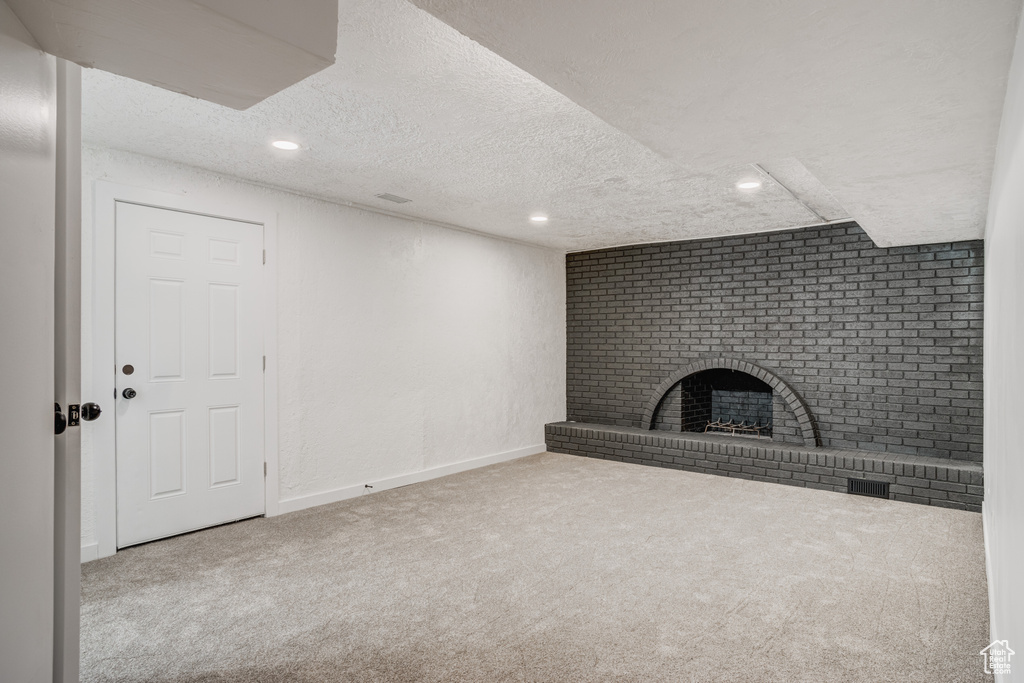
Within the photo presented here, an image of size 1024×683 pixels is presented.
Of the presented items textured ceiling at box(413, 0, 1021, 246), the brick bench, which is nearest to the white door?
textured ceiling at box(413, 0, 1021, 246)

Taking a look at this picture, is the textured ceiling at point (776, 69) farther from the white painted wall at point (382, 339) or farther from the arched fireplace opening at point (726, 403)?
the arched fireplace opening at point (726, 403)

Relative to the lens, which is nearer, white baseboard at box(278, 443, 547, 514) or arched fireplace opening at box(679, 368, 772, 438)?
white baseboard at box(278, 443, 547, 514)

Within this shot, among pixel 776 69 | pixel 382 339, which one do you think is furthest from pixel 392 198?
pixel 776 69

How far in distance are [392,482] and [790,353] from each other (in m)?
3.69

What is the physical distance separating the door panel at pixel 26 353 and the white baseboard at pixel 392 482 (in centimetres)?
288

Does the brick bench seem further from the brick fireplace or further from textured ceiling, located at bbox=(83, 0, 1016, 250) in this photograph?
textured ceiling, located at bbox=(83, 0, 1016, 250)

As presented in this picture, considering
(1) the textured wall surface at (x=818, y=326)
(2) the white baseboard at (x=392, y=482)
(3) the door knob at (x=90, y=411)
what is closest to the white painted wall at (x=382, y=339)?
(2) the white baseboard at (x=392, y=482)

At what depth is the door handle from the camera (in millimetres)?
1310

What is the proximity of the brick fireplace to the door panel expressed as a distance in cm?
492

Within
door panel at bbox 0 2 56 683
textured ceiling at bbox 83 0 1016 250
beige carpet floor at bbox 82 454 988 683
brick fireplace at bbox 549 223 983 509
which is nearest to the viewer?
door panel at bbox 0 2 56 683

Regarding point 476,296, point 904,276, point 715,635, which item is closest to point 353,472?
point 476,296

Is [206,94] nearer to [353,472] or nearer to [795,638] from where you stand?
[795,638]

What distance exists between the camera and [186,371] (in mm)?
3605

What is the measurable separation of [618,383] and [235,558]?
4.19 metres
